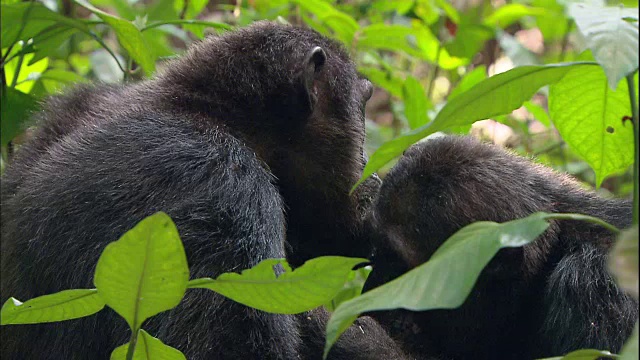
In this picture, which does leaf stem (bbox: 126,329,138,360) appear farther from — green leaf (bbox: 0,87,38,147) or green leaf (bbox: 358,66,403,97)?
green leaf (bbox: 358,66,403,97)

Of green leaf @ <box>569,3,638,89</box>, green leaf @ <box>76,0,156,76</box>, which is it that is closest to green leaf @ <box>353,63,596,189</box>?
green leaf @ <box>569,3,638,89</box>

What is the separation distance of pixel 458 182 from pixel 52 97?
1.79 meters

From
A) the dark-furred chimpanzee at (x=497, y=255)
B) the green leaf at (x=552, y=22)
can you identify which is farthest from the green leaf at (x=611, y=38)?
Result: the green leaf at (x=552, y=22)

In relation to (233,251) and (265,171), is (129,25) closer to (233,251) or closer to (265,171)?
(265,171)

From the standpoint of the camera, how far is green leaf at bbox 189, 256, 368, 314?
1.80 metres

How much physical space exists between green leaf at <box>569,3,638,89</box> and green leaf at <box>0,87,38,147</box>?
2.59 metres

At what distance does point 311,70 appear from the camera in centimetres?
311

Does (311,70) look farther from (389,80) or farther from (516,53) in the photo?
(516,53)

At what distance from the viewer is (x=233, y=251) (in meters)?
2.53

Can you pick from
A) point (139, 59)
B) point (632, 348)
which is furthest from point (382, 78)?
point (632, 348)

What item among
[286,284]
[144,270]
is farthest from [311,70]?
[144,270]

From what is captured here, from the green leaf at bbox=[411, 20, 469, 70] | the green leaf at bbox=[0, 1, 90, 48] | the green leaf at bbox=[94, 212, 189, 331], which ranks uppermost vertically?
the green leaf at bbox=[0, 1, 90, 48]

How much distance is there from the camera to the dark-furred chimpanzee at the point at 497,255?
2.82 metres

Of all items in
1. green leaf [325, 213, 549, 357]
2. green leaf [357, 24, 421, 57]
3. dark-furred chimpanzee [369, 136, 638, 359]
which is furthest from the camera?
green leaf [357, 24, 421, 57]
